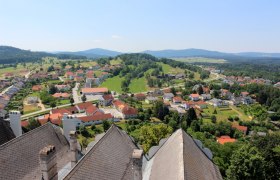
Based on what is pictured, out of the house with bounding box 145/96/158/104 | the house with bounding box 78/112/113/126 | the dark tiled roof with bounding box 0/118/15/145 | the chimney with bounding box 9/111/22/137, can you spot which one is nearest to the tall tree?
the chimney with bounding box 9/111/22/137

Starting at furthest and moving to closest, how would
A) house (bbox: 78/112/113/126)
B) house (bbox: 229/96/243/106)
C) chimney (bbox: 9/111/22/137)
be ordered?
1. house (bbox: 229/96/243/106)
2. house (bbox: 78/112/113/126)
3. chimney (bbox: 9/111/22/137)

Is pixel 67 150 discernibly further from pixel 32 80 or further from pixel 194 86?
pixel 32 80

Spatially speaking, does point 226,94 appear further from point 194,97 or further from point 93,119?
point 93,119

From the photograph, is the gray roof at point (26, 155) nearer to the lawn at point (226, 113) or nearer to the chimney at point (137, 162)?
the chimney at point (137, 162)

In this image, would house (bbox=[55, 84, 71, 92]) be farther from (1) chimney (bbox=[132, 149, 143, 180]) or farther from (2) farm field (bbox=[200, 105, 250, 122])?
(1) chimney (bbox=[132, 149, 143, 180])

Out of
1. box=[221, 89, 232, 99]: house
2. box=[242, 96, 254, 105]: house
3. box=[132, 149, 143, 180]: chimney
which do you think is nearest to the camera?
box=[132, 149, 143, 180]: chimney

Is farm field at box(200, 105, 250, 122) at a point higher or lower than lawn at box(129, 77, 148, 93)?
lower

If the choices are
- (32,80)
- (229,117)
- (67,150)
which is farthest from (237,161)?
(32,80)
